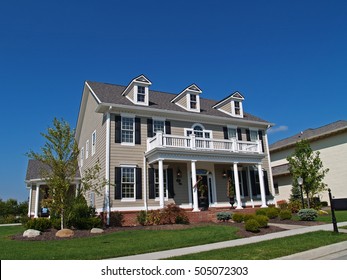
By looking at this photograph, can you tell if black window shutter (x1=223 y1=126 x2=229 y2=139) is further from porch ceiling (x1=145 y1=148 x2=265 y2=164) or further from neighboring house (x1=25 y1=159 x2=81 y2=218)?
neighboring house (x1=25 y1=159 x2=81 y2=218)

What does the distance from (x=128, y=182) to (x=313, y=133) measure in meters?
22.2

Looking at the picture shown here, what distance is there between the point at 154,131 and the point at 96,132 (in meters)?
4.47

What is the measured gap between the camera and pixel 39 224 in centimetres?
1482

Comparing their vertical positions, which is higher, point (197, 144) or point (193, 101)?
point (193, 101)

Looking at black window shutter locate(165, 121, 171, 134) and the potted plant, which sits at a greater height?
black window shutter locate(165, 121, 171, 134)

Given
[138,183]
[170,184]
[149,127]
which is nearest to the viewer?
[138,183]

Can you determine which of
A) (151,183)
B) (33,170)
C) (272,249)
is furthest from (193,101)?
(33,170)

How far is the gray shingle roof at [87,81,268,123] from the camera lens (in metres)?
20.0

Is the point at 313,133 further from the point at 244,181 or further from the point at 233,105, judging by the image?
the point at 244,181

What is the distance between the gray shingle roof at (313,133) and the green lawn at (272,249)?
19508 millimetres

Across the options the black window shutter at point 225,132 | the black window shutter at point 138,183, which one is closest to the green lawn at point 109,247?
the black window shutter at point 138,183

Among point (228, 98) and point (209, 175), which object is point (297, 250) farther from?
point (228, 98)

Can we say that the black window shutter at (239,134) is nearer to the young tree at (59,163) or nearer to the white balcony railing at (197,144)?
the white balcony railing at (197,144)

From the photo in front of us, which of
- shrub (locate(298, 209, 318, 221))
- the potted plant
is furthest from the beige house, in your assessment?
shrub (locate(298, 209, 318, 221))
